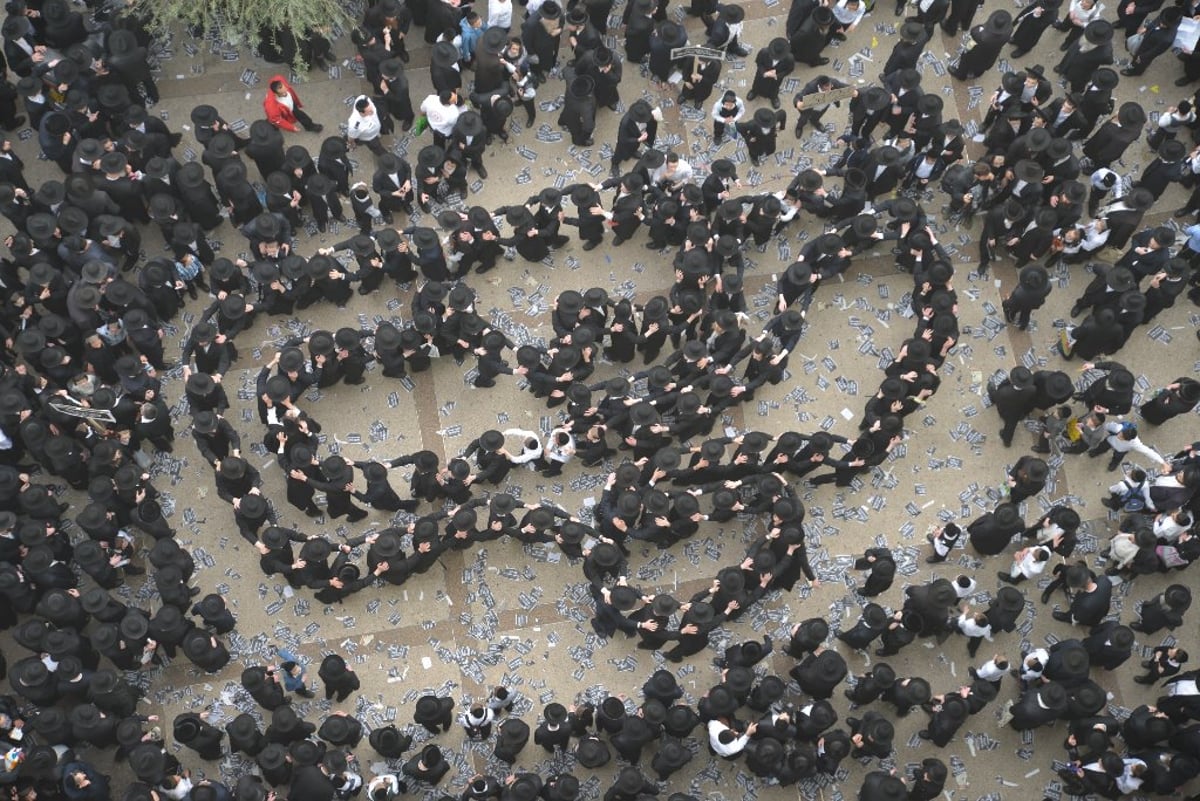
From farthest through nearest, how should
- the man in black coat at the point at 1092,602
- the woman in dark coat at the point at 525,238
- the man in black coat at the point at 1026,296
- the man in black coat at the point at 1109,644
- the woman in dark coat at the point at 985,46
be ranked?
the woman in dark coat at the point at 985,46 < the woman in dark coat at the point at 525,238 < the man in black coat at the point at 1026,296 < the man in black coat at the point at 1092,602 < the man in black coat at the point at 1109,644

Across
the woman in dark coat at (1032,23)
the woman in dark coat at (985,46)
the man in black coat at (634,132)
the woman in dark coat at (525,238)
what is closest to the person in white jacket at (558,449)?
the woman in dark coat at (525,238)

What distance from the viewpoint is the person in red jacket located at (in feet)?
62.6

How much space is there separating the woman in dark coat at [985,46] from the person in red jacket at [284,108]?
8.64 m

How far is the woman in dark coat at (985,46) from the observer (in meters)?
19.5

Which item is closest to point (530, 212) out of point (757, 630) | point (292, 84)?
point (292, 84)

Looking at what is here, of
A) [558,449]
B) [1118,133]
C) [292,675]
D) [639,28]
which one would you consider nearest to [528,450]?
[558,449]

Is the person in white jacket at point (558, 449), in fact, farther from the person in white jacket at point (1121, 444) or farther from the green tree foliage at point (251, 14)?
the person in white jacket at point (1121, 444)

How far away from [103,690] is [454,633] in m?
3.86

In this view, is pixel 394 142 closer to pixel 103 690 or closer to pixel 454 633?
pixel 454 633

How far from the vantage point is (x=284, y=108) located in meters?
19.3

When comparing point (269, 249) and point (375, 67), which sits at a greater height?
point (375, 67)

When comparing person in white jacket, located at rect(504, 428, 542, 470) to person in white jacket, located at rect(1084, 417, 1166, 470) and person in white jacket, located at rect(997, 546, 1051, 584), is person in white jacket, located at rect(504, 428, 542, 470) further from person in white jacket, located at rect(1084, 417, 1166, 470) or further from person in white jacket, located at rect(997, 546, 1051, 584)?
person in white jacket, located at rect(1084, 417, 1166, 470)

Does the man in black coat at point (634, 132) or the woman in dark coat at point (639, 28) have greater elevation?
the woman in dark coat at point (639, 28)

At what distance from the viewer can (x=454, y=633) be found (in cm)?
1719
